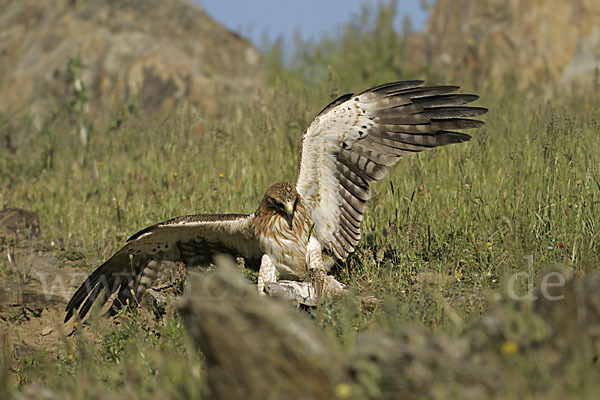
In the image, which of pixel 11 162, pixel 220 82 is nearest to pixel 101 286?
pixel 11 162

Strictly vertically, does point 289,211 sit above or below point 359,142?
below

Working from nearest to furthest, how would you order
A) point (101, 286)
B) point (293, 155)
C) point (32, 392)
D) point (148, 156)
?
point (32, 392) < point (101, 286) < point (293, 155) < point (148, 156)

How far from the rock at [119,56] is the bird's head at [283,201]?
5211mm

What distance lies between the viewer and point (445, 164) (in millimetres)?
6211

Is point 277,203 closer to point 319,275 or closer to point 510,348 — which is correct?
point 319,275

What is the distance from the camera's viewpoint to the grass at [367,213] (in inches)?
140

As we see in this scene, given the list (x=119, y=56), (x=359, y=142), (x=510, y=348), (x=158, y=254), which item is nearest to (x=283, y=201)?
(x=359, y=142)

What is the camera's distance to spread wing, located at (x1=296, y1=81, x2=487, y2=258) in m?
4.95

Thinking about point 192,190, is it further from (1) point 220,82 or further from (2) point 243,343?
(2) point 243,343

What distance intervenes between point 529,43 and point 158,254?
820 centimetres

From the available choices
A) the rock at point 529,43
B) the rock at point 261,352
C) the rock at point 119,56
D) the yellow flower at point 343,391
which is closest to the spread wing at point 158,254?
the rock at point 261,352

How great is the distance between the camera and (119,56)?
11.1m

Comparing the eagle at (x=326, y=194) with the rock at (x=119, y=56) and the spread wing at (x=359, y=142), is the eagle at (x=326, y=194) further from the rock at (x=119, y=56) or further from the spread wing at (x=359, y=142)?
the rock at (x=119, y=56)

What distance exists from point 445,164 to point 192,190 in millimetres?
2571
